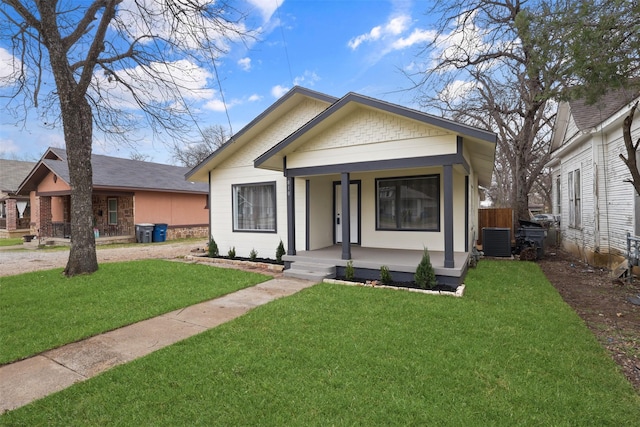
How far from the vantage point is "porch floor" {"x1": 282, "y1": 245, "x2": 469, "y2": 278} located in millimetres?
6594

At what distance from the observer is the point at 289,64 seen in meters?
8.64

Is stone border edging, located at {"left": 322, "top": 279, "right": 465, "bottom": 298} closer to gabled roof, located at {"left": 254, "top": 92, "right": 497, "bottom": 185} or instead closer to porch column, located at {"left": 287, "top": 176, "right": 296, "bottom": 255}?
porch column, located at {"left": 287, "top": 176, "right": 296, "bottom": 255}

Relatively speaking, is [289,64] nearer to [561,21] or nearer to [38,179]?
[561,21]

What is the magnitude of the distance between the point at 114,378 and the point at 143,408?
708 mm

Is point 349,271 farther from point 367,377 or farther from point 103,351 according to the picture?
point 103,351

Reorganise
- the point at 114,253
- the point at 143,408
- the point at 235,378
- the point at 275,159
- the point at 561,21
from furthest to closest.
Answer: the point at 114,253 → the point at 275,159 → the point at 561,21 → the point at 235,378 → the point at 143,408

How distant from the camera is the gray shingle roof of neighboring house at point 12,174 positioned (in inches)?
870

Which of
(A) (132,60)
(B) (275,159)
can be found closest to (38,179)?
(A) (132,60)

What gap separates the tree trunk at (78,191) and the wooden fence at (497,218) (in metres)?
12.0

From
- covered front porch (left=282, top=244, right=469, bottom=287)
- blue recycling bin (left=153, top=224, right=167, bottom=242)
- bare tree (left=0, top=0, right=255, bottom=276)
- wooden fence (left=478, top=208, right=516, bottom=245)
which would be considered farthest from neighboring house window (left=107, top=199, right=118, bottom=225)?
wooden fence (left=478, top=208, right=516, bottom=245)

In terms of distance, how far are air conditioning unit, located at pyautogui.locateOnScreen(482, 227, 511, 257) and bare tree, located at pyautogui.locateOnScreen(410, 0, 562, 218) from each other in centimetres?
496

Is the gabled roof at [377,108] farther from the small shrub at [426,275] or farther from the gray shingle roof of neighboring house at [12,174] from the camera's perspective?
the gray shingle roof of neighboring house at [12,174]

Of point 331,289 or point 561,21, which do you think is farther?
point 331,289

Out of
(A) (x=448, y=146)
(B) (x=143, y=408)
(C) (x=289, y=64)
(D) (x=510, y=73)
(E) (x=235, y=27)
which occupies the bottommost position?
(B) (x=143, y=408)
